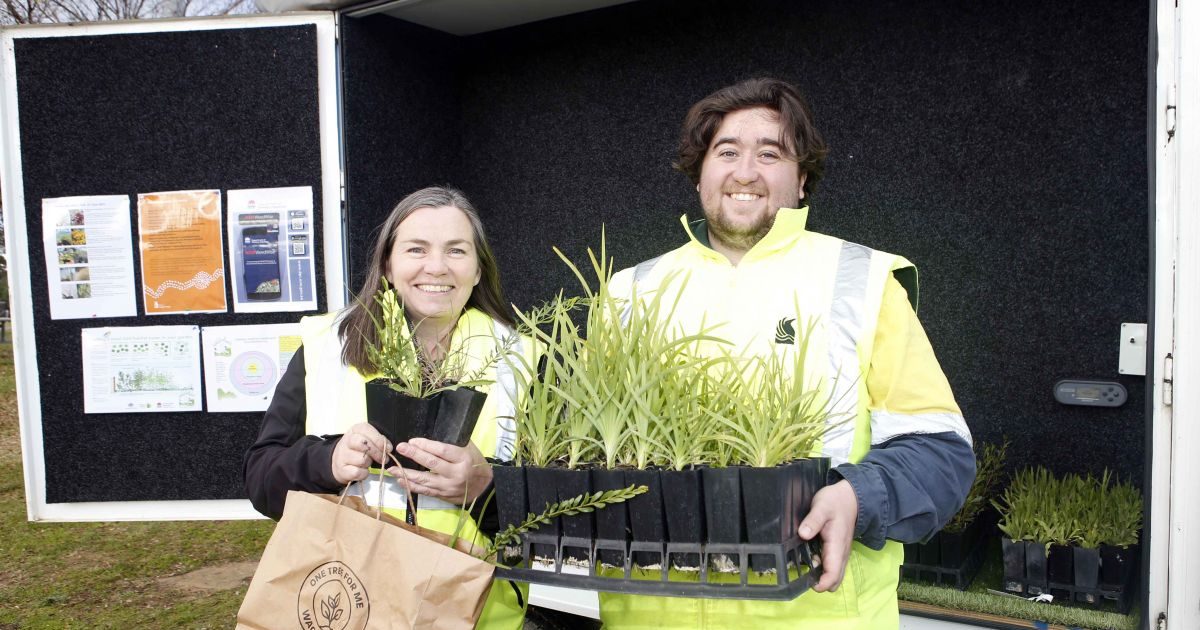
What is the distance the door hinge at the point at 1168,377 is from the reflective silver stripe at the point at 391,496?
1322mm

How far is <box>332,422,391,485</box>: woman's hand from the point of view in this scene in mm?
1331

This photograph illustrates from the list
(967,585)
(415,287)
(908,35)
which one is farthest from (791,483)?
(908,35)

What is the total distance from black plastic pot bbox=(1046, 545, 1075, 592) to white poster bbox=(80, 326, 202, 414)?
8.39ft

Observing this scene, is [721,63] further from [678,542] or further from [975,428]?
[678,542]

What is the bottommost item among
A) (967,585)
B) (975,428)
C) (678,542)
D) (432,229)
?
(967,585)

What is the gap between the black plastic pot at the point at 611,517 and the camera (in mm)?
1064

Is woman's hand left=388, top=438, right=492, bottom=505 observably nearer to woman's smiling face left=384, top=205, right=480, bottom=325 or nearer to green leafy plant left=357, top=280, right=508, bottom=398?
green leafy plant left=357, top=280, right=508, bottom=398

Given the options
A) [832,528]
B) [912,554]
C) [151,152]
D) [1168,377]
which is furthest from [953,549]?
[151,152]

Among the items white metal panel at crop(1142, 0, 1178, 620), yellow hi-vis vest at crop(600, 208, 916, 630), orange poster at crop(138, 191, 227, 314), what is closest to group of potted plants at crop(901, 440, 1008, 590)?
white metal panel at crop(1142, 0, 1178, 620)

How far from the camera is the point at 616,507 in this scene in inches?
42.1

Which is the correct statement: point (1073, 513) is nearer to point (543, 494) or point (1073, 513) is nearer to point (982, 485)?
point (982, 485)

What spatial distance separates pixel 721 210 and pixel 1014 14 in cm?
185

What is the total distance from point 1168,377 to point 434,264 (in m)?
1.40

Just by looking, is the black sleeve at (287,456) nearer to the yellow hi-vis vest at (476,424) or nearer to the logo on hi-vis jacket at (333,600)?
the yellow hi-vis vest at (476,424)
